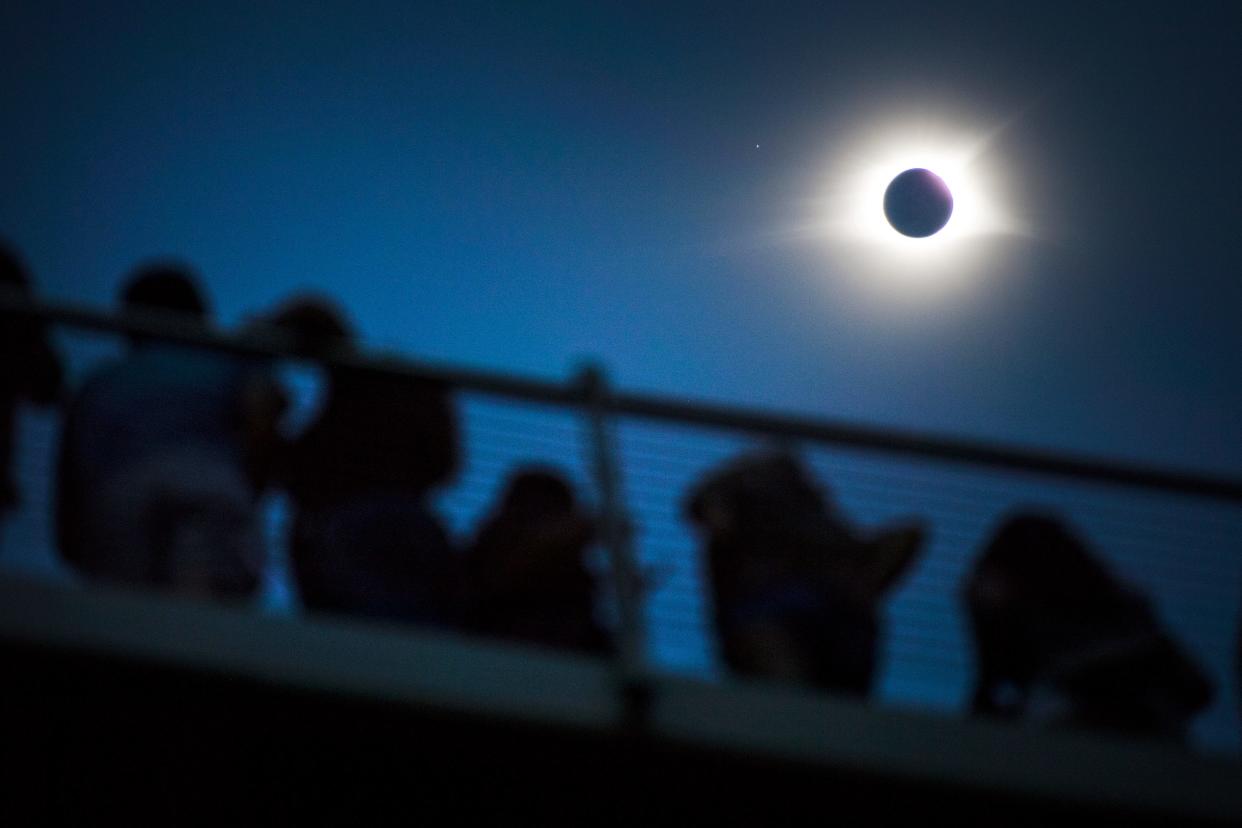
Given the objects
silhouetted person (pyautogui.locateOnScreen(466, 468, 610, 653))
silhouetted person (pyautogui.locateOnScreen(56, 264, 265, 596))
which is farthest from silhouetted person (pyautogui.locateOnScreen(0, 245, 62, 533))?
silhouetted person (pyautogui.locateOnScreen(466, 468, 610, 653))

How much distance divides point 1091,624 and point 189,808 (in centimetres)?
245

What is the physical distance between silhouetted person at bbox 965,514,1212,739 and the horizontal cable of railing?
24cm

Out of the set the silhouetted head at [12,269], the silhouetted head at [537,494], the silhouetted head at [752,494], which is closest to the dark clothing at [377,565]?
the silhouetted head at [537,494]

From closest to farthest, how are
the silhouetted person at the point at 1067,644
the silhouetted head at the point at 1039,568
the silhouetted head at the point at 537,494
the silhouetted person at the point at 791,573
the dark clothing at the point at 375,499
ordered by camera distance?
the dark clothing at the point at 375,499 < the silhouetted person at the point at 791,573 < the silhouetted person at the point at 1067,644 < the silhouetted head at the point at 537,494 < the silhouetted head at the point at 1039,568

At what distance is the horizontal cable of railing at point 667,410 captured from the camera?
394 centimetres

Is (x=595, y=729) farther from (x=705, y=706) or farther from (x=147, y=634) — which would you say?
(x=147, y=634)

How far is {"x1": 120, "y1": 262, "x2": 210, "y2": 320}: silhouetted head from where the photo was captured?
15.1 feet

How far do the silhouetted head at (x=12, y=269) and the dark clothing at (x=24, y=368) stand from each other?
0.30 metres

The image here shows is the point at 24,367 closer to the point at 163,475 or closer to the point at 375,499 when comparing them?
the point at 163,475

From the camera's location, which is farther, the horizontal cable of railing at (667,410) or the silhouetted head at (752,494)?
the silhouetted head at (752,494)

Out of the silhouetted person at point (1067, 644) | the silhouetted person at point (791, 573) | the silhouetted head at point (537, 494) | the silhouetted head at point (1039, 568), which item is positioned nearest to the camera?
the silhouetted person at point (791, 573)

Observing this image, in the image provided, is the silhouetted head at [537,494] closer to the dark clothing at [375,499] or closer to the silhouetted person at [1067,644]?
the dark clothing at [375,499]

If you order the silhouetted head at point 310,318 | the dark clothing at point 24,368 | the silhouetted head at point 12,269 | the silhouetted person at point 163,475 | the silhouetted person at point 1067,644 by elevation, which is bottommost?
the silhouetted person at point 1067,644

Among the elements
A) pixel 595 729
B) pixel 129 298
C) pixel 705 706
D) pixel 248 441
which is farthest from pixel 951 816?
pixel 129 298
